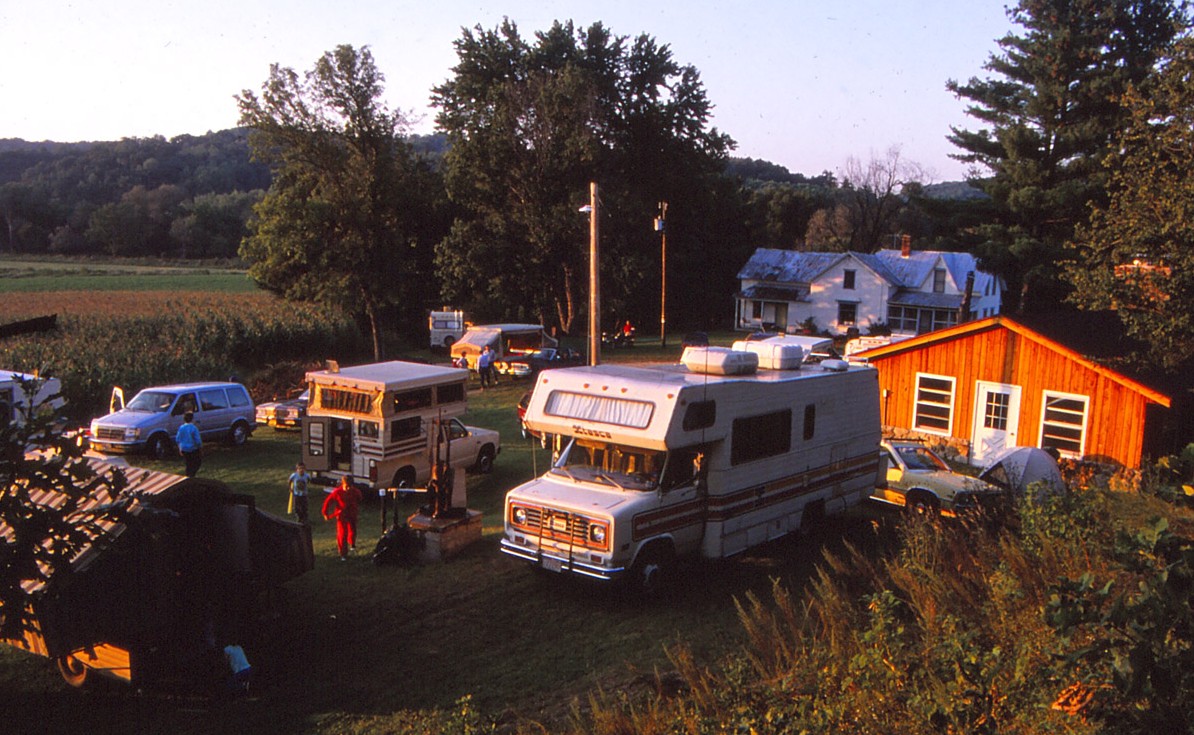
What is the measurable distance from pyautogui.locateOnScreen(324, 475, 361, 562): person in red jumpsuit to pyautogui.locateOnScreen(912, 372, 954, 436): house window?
16.0 m

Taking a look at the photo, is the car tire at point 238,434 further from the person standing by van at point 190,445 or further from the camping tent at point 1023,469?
the camping tent at point 1023,469

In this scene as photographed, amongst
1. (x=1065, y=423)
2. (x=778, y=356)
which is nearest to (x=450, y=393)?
(x=778, y=356)

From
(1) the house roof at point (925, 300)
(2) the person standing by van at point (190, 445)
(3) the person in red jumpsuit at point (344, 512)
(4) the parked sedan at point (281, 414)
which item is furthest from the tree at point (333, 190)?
(1) the house roof at point (925, 300)

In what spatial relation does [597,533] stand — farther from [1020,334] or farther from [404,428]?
[1020,334]

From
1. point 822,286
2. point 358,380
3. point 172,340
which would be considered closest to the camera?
point 358,380

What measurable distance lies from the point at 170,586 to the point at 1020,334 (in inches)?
772

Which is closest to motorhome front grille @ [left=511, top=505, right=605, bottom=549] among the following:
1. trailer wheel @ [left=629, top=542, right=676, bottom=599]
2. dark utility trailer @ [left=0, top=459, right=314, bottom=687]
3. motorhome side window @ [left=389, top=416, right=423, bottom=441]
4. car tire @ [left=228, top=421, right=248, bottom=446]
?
trailer wheel @ [left=629, top=542, right=676, bottom=599]

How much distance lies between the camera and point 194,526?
10.9m

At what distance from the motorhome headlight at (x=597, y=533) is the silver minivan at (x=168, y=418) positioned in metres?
14.5

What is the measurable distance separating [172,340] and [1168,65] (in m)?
33.4

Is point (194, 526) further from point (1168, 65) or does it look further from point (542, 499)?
point (1168, 65)

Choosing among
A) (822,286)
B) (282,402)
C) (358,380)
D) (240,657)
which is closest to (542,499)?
(240,657)

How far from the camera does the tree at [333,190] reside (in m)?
37.8

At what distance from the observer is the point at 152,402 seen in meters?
22.4
